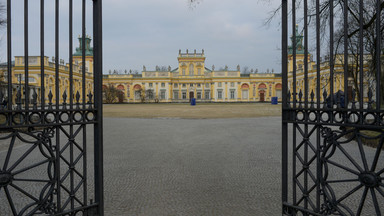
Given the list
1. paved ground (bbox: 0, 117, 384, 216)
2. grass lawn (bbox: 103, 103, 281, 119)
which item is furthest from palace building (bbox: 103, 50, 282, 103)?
paved ground (bbox: 0, 117, 384, 216)

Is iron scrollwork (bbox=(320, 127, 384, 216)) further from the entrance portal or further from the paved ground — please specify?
the entrance portal

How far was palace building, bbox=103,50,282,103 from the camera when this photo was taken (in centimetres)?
5772

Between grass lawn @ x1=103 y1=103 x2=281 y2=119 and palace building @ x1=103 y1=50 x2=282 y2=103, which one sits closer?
grass lawn @ x1=103 y1=103 x2=281 y2=119

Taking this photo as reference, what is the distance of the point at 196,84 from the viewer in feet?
194

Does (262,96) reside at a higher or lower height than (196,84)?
lower

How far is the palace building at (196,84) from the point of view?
57.7 m

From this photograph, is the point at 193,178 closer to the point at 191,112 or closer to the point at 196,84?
the point at 191,112

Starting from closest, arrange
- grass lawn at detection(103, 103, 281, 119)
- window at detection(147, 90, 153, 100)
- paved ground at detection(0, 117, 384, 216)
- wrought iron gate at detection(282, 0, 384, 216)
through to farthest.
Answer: wrought iron gate at detection(282, 0, 384, 216) → paved ground at detection(0, 117, 384, 216) → grass lawn at detection(103, 103, 281, 119) → window at detection(147, 90, 153, 100)

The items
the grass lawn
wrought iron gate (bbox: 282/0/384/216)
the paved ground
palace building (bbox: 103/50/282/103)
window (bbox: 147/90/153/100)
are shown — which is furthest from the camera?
palace building (bbox: 103/50/282/103)

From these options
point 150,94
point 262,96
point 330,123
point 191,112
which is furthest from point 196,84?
point 330,123

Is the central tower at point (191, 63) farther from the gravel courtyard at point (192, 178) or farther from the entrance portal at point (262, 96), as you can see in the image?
the gravel courtyard at point (192, 178)

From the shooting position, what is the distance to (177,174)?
455 centimetres

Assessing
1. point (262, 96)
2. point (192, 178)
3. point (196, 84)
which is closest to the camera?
point (192, 178)

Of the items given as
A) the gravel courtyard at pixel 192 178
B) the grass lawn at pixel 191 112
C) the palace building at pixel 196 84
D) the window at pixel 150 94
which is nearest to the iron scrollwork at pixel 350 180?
the gravel courtyard at pixel 192 178
